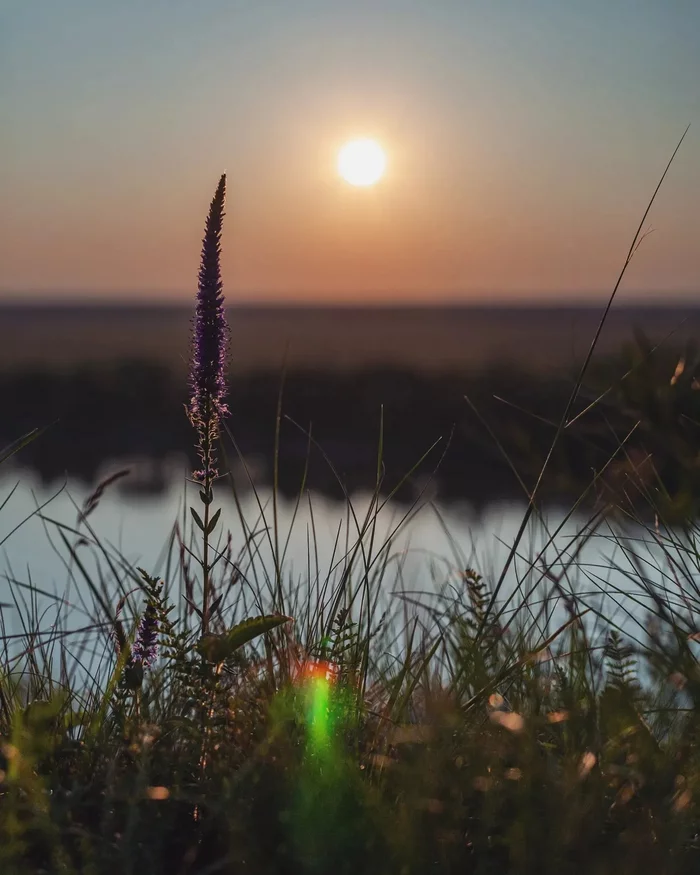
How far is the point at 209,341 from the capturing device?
1.58 metres

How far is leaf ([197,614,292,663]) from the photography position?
1.33 metres

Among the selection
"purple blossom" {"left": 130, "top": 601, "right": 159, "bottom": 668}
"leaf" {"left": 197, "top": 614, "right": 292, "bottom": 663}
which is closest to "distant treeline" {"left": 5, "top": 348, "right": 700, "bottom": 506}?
"purple blossom" {"left": 130, "top": 601, "right": 159, "bottom": 668}

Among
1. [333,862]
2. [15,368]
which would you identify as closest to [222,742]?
[333,862]

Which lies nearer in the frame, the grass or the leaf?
the grass

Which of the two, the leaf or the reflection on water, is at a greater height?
the reflection on water

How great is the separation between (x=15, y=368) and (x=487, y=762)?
39.4 feet

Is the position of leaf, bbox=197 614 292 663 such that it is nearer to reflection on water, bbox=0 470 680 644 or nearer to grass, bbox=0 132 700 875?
grass, bbox=0 132 700 875

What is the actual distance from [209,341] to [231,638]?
0.51 m

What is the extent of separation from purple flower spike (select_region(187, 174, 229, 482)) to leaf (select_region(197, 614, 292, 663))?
0.28 metres

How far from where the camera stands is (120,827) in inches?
51.5

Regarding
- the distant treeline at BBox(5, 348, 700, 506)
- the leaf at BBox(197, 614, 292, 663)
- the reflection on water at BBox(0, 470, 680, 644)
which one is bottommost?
the leaf at BBox(197, 614, 292, 663)

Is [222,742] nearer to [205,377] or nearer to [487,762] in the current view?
[487,762]

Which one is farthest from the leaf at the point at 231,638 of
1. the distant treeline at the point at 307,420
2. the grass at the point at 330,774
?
the distant treeline at the point at 307,420

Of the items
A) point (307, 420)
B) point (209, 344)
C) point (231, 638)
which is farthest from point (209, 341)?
point (307, 420)
